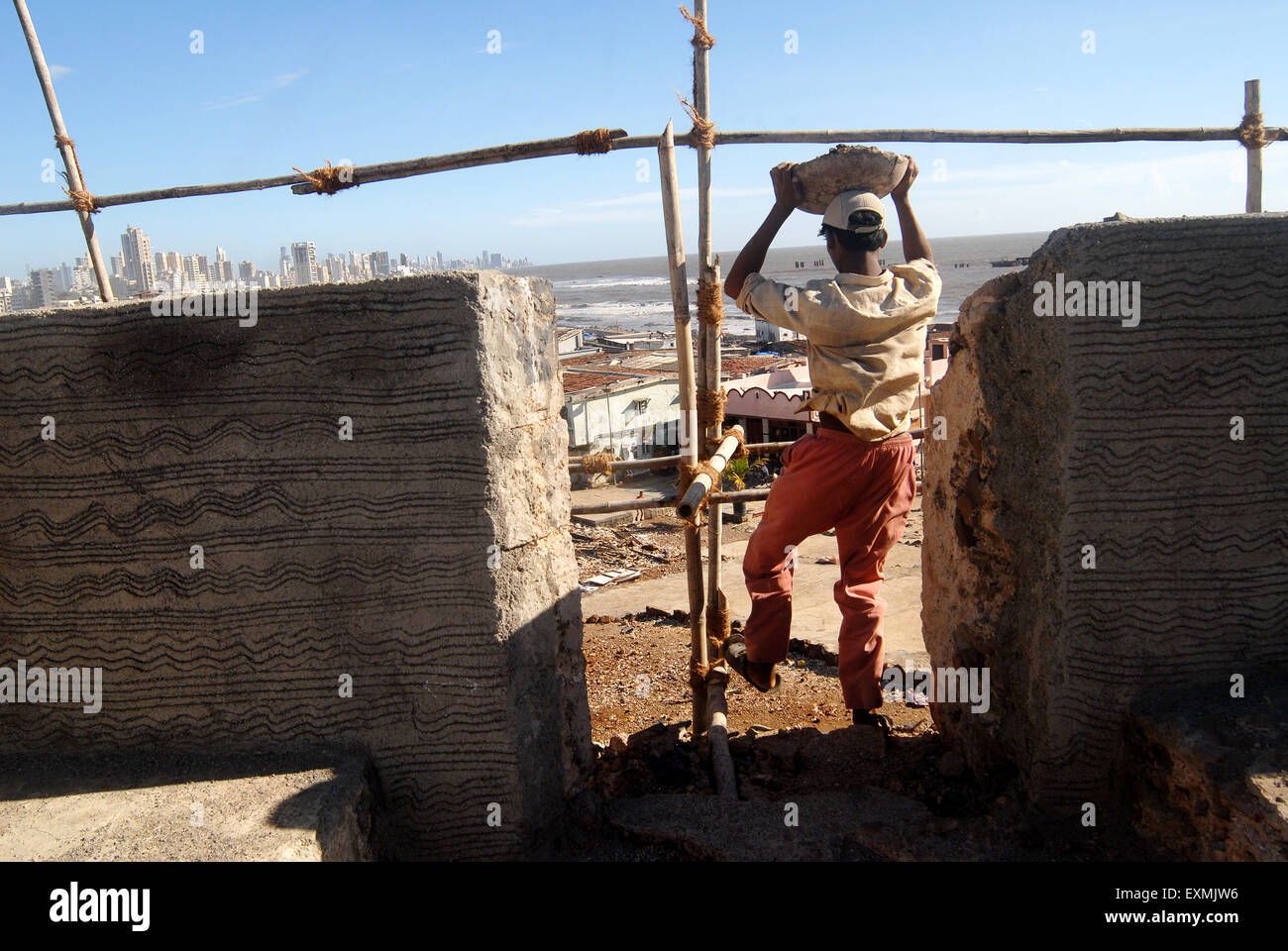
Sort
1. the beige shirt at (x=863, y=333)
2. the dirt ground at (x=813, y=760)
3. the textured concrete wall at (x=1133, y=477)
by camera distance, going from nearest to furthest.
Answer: the textured concrete wall at (x=1133, y=477) < the dirt ground at (x=813, y=760) < the beige shirt at (x=863, y=333)

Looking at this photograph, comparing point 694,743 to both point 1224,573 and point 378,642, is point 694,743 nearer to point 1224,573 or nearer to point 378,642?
point 378,642

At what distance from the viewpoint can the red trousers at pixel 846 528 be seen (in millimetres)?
3391

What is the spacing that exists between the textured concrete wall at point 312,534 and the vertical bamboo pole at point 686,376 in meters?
1.04

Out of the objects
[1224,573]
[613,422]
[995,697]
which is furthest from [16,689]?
[613,422]

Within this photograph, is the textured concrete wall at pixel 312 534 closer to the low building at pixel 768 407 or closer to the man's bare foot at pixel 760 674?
the man's bare foot at pixel 760 674

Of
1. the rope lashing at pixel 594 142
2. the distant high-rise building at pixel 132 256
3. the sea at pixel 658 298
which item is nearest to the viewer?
the rope lashing at pixel 594 142

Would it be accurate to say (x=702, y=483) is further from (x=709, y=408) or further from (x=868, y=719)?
(x=868, y=719)

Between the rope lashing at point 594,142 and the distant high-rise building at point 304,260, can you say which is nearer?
the rope lashing at point 594,142

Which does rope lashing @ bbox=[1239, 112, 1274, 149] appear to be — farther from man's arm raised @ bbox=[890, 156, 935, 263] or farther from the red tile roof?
the red tile roof

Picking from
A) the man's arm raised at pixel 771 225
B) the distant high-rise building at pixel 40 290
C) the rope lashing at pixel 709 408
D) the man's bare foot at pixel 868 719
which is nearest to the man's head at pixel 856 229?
the man's arm raised at pixel 771 225

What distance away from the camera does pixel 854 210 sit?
3264mm

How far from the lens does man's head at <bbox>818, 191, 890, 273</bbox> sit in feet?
10.7

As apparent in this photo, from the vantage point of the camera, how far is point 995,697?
3.20m

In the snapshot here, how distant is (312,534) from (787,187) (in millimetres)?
2175
